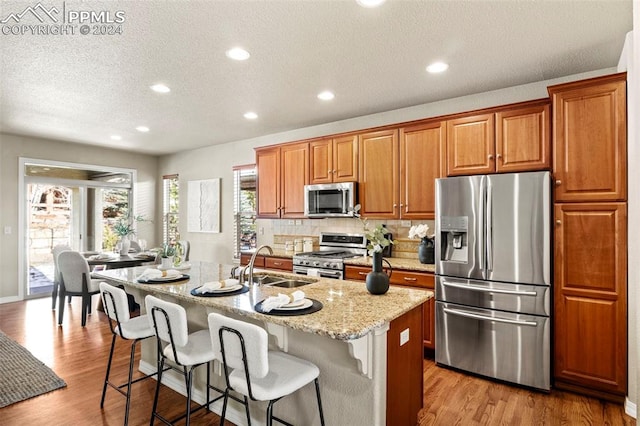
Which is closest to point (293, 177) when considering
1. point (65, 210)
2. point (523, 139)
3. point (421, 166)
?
point (421, 166)

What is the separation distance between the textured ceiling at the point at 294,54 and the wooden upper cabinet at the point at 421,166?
1.38 ft

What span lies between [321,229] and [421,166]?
1753mm

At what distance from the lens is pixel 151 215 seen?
738 cm

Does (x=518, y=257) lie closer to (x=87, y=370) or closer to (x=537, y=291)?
(x=537, y=291)

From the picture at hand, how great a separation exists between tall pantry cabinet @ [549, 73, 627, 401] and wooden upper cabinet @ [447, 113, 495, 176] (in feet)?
1.73

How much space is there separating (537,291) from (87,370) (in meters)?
3.82

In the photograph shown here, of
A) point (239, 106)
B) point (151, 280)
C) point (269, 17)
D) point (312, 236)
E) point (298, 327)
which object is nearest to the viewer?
point (298, 327)

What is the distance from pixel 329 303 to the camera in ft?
6.56

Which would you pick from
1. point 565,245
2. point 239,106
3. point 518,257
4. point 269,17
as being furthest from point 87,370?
Answer: point 565,245

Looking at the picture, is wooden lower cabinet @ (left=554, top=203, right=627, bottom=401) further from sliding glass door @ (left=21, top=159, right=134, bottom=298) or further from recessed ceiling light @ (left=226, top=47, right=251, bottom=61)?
sliding glass door @ (left=21, top=159, right=134, bottom=298)

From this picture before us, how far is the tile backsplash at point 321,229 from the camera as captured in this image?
4137mm

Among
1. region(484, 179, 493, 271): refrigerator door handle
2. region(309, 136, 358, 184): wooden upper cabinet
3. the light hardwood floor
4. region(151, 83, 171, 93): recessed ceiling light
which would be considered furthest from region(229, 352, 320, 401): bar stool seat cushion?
region(151, 83, 171, 93): recessed ceiling light

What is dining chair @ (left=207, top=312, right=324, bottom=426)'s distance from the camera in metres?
1.56

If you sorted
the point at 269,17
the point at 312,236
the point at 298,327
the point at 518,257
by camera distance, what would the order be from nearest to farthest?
the point at 298,327 < the point at 269,17 < the point at 518,257 < the point at 312,236
